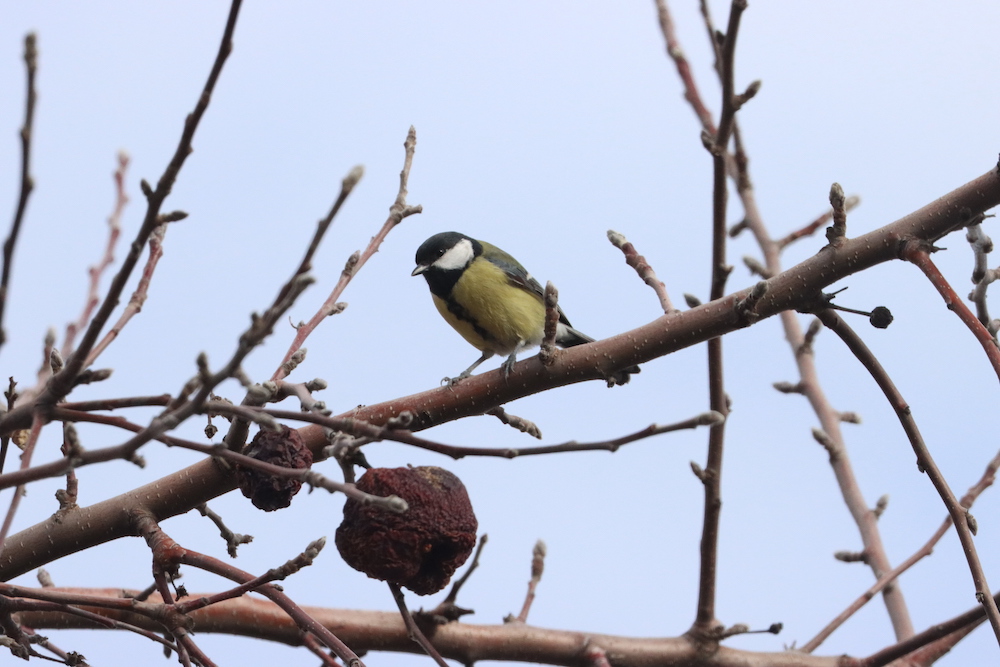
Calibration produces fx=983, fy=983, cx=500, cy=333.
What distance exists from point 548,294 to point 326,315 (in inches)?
25.4

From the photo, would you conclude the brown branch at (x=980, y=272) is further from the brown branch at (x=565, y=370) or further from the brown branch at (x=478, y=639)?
the brown branch at (x=478, y=639)

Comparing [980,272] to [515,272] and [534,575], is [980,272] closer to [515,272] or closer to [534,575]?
[534,575]

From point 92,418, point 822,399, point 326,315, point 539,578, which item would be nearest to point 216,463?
point 326,315

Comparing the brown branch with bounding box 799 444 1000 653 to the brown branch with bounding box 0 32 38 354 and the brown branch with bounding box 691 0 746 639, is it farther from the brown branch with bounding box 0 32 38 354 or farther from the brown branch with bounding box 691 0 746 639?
the brown branch with bounding box 0 32 38 354

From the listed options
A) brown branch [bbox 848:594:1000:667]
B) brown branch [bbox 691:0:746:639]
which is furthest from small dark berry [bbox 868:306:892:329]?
brown branch [bbox 848:594:1000:667]

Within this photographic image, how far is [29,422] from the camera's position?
1.34m

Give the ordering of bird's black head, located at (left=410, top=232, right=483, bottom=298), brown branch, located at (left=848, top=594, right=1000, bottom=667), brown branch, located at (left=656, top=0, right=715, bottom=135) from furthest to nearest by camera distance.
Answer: bird's black head, located at (left=410, top=232, right=483, bottom=298) → brown branch, located at (left=656, top=0, right=715, bottom=135) → brown branch, located at (left=848, top=594, right=1000, bottom=667)

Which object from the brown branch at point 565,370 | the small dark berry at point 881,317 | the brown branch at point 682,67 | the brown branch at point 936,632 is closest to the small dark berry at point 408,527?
the brown branch at point 565,370

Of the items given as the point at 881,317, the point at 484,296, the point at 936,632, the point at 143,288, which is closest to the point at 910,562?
the point at 936,632

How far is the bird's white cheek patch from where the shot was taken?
13.2ft

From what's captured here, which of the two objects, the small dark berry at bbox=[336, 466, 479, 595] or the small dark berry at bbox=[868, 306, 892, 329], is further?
the small dark berry at bbox=[868, 306, 892, 329]

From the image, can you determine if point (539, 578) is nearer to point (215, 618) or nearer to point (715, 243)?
point (215, 618)

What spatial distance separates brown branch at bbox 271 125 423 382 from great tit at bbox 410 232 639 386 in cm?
126

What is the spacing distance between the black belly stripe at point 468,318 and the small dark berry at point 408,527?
210 cm
